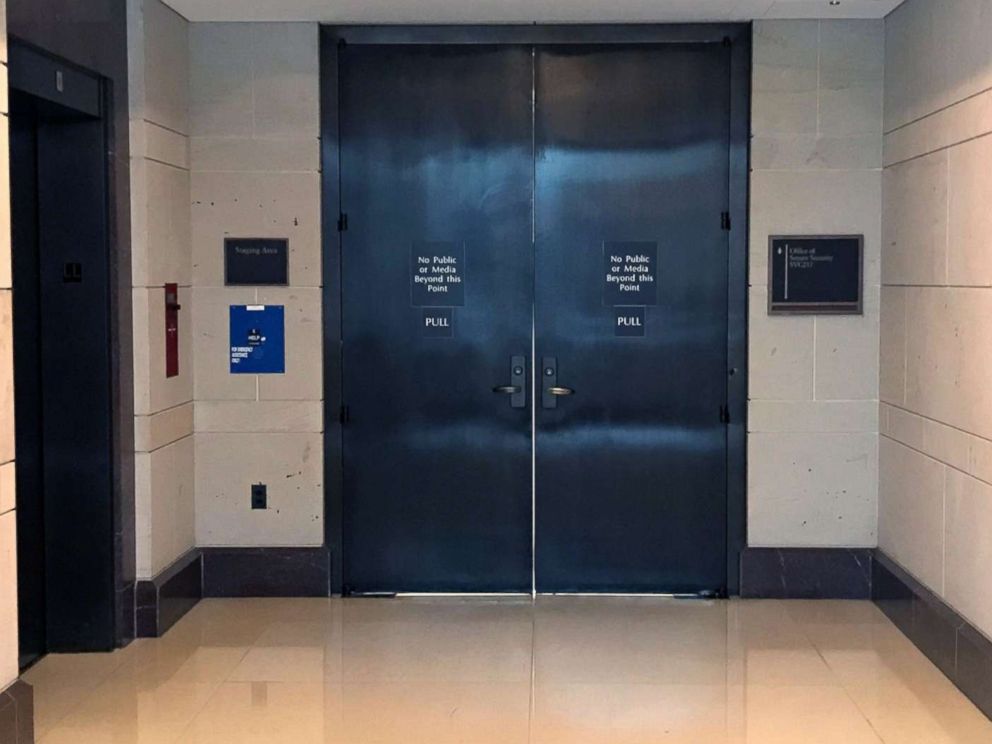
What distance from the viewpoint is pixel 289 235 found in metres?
6.85

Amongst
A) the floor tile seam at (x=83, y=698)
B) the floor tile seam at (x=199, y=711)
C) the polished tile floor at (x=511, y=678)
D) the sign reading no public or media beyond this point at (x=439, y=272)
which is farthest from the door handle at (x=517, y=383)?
the floor tile seam at (x=83, y=698)

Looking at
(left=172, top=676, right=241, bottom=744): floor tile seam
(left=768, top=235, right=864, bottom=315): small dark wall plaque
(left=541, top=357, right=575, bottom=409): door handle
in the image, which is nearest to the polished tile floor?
(left=172, top=676, right=241, bottom=744): floor tile seam

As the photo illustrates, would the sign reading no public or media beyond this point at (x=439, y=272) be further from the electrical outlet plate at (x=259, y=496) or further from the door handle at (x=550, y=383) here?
the electrical outlet plate at (x=259, y=496)

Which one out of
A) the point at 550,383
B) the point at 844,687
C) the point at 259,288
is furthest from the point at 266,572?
the point at 844,687

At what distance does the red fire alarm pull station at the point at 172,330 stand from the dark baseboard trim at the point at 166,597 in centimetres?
90

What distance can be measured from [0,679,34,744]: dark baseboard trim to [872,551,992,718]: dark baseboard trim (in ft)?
10.8

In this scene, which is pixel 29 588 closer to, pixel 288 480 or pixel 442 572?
pixel 288 480

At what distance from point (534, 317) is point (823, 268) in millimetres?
1408

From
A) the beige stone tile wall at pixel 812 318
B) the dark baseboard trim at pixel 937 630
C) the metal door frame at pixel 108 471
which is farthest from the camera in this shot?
the beige stone tile wall at pixel 812 318

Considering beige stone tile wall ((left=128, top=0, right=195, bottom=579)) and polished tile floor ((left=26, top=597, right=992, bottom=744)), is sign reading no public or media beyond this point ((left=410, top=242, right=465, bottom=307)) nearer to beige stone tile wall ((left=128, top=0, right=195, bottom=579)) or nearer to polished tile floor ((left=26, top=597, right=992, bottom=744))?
beige stone tile wall ((left=128, top=0, right=195, bottom=579))

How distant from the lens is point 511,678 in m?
5.56

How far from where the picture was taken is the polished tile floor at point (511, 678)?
4.94 meters

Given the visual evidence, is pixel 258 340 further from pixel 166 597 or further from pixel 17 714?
pixel 17 714


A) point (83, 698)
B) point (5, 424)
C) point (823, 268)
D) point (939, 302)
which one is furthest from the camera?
point (823, 268)
